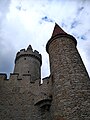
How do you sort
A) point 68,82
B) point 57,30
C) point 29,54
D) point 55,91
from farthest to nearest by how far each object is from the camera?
point 29,54, point 57,30, point 55,91, point 68,82

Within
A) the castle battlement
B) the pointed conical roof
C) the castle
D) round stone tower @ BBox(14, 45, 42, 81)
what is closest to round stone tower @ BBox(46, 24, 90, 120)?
the castle

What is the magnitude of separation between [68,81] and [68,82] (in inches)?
2.9

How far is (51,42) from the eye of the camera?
12.8 m

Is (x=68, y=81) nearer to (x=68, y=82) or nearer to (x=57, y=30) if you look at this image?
(x=68, y=82)

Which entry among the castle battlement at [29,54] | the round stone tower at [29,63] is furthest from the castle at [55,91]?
the castle battlement at [29,54]

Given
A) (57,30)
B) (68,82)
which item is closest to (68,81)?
(68,82)

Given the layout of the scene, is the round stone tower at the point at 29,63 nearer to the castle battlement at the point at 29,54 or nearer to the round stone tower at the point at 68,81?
the castle battlement at the point at 29,54

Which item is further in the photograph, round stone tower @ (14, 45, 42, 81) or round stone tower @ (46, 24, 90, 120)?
round stone tower @ (14, 45, 42, 81)

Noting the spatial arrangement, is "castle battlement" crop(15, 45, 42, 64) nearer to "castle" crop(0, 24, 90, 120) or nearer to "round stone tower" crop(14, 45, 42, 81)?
"round stone tower" crop(14, 45, 42, 81)

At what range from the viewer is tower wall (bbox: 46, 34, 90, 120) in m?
8.55

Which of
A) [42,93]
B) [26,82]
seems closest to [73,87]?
[42,93]

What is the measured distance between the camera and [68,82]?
31.8ft

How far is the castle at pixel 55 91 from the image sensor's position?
883 cm

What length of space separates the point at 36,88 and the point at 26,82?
930mm
